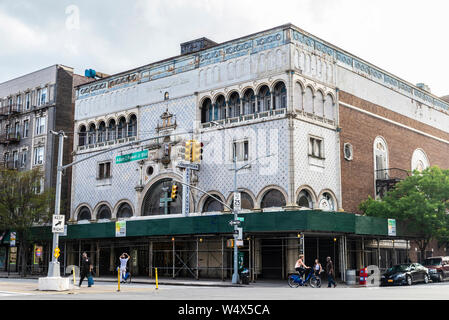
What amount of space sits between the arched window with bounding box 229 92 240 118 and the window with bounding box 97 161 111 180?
14132mm

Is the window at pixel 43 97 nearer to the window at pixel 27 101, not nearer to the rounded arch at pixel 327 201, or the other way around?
the window at pixel 27 101

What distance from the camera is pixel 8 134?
60438 mm

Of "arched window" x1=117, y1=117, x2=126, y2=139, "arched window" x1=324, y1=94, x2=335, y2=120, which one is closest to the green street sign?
"arched window" x1=117, y1=117, x2=126, y2=139

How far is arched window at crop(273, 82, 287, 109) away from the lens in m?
40.2

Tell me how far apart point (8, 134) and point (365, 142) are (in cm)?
3758

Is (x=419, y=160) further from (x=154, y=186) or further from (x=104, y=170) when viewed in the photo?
(x=104, y=170)

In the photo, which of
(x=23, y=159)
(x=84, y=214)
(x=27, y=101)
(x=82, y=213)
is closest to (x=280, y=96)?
(x=84, y=214)

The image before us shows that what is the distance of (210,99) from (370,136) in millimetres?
14334

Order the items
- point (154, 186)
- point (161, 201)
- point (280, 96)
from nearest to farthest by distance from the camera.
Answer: point (280, 96) < point (161, 201) < point (154, 186)

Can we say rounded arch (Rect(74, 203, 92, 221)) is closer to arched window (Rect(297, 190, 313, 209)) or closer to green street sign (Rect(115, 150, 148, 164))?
green street sign (Rect(115, 150, 148, 164))

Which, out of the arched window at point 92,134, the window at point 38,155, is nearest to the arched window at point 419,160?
the arched window at point 92,134

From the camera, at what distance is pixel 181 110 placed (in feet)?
151
